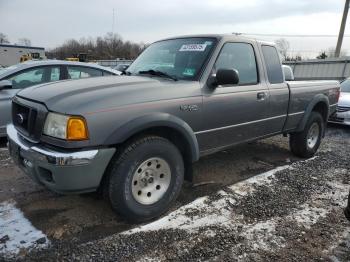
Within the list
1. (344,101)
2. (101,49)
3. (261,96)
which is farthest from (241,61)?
(101,49)

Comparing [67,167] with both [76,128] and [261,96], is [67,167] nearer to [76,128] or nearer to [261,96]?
[76,128]

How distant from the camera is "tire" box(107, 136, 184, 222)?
3.23m

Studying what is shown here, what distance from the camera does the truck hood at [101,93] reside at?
10.1ft

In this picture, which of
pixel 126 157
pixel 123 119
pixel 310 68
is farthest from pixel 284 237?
pixel 310 68

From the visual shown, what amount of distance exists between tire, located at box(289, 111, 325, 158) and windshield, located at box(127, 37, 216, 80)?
8.54 ft

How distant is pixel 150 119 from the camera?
3.31 metres

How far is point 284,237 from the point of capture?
3395 mm

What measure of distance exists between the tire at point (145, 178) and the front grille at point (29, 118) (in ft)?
2.46

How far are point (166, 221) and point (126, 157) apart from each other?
0.87 m

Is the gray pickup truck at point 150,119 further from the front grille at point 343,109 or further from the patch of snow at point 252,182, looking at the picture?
the front grille at point 343,109

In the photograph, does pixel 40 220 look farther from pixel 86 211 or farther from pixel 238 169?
pixel 238 169

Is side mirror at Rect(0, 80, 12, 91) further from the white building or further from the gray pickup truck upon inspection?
the white building

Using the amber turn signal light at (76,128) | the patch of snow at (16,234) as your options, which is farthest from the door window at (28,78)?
the amber turn signal light at (76,128)

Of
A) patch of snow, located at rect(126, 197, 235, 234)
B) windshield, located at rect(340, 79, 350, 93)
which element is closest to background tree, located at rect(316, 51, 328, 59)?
windshield, located at rect(340, 79, 350, 93)
